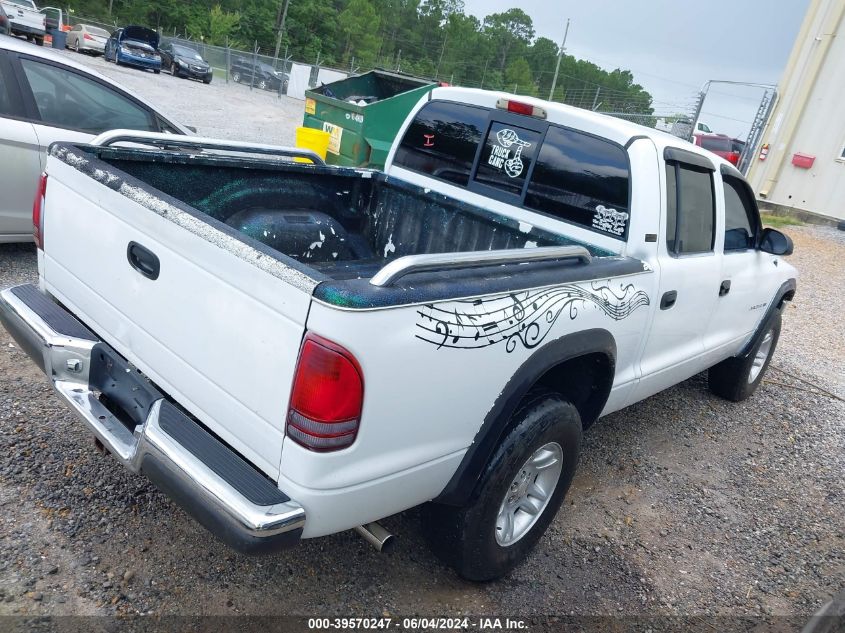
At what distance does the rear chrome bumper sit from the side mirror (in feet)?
12.3

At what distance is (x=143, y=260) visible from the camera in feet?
7.97

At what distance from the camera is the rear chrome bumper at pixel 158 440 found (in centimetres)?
195

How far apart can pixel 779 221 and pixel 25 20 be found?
90.6 ft

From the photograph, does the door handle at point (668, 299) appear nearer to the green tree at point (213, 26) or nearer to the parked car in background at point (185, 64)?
the parked car in background at point (185, 64)

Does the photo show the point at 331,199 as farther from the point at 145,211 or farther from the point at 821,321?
the point at 821,321

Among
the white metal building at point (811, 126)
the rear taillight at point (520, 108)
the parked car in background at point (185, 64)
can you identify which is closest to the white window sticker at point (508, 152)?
the rear taillight at point (520, 108)

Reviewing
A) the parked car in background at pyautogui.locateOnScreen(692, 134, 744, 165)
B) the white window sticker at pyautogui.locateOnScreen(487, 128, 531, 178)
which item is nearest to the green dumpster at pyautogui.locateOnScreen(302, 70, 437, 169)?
the white window sticker at pyautogui.locateOnScreen(487, 128, 531, 178)

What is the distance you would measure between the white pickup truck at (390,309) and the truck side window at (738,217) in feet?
0.11

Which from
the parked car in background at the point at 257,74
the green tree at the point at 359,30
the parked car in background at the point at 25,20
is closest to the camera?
the parked car in background at the point at 25,20

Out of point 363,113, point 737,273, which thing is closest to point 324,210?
point 737,273

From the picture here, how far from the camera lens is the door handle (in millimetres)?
3399

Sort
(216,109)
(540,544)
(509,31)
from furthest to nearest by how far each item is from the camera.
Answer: (509,31) → (216,109) → (540,544)

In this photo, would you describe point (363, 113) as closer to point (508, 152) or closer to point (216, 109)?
point (508, 152)

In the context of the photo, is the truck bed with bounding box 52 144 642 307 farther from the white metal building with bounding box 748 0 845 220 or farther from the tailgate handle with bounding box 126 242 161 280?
the white metal building with bounding box 748 0 845 220
